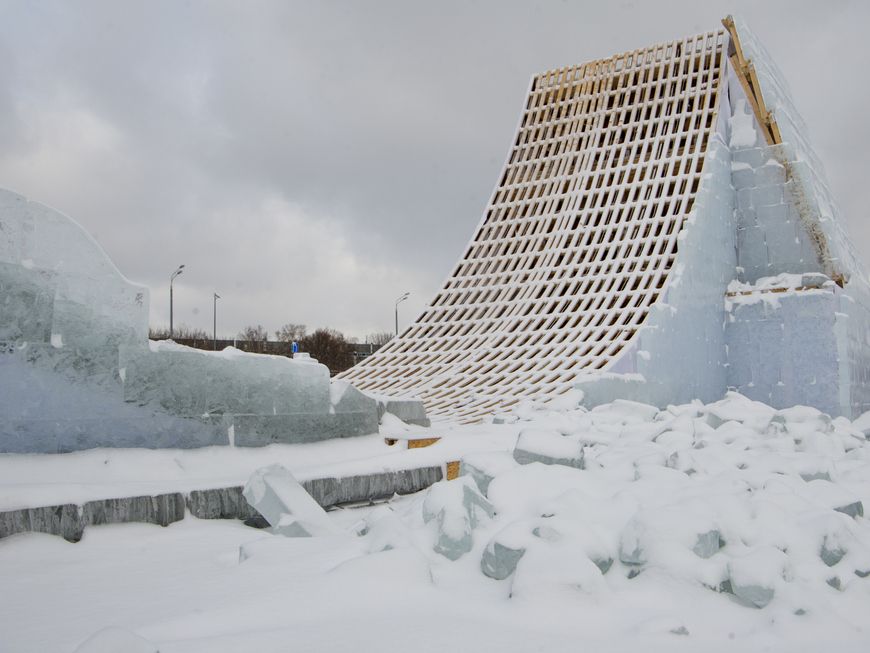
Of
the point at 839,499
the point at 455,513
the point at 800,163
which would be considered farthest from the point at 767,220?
the point at 455,513

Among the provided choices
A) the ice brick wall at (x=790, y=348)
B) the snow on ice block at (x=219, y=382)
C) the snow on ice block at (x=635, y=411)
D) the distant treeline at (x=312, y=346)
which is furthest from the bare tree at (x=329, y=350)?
the snow on ice block at (x=219, y=382)

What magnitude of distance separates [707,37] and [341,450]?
1202 centimetres

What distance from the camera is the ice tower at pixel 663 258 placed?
1141 centimetres

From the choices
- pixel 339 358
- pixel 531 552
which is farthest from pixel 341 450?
pixel 339 358

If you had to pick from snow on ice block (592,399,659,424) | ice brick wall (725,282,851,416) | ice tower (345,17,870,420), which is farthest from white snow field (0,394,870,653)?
ice brick wall (725,282,851,416)

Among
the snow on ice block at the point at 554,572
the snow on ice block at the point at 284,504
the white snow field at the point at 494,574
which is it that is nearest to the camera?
the white snow field at the point at 494,574

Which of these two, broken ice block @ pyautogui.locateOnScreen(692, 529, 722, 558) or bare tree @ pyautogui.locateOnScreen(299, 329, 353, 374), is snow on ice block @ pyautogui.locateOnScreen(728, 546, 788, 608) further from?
bare tree @ pyautogui.locateOnScreen(299, 329, 353, 374)

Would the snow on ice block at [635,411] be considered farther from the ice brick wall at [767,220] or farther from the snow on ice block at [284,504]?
the ice brick wall at [767,220]

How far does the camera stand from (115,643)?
5.99ft

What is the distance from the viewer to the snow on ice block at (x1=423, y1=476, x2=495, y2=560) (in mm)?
2959

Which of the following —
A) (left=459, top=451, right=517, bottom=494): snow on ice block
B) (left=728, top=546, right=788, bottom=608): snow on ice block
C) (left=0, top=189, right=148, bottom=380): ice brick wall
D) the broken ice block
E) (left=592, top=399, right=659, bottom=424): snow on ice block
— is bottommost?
(left=728, top=546, right=788, bottom=608): snow on ice block

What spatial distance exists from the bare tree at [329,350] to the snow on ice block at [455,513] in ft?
96.5

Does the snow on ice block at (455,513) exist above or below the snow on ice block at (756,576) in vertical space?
above

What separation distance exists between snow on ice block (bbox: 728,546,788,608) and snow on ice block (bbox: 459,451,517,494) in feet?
4.05
